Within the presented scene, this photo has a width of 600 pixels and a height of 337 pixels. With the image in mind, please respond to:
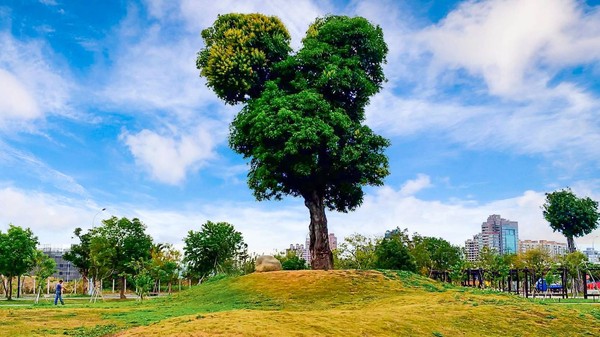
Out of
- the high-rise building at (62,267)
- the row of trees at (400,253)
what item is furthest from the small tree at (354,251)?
the high-rise building at (62,267)

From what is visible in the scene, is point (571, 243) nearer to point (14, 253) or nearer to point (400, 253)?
point (400, 253)

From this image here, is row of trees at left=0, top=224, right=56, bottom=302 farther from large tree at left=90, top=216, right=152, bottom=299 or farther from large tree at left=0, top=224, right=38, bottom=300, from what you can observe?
large tree at left=90, top=216, right=152, bottom=299

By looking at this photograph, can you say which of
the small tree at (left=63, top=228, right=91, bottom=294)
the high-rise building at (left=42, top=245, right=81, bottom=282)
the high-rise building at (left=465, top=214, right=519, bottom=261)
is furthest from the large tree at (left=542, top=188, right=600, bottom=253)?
the high-rise building at (left=42, top=245, right=81, bottom=282)

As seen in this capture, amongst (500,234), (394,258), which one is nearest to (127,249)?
(394,258)

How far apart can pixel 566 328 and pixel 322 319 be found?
9.32 metres

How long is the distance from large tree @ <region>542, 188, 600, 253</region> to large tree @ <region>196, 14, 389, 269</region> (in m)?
37.4

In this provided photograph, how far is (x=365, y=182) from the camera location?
30734mm

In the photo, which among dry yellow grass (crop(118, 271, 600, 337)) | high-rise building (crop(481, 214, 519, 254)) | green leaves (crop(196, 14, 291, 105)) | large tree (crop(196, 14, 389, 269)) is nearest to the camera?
dry yellow grass (crop(118, 271, 600, 337))

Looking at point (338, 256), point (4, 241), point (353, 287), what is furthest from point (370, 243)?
point (4, 241)

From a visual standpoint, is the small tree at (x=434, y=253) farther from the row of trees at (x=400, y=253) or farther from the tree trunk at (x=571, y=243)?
the tree trunk at (x=571, y=243)

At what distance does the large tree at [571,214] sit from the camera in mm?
60188

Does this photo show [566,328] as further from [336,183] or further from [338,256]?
[338,256]

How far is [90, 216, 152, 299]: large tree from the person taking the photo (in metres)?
51.7

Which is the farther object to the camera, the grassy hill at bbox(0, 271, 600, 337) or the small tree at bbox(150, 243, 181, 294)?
the small tree at bbox(150, 243, 181, 294)
